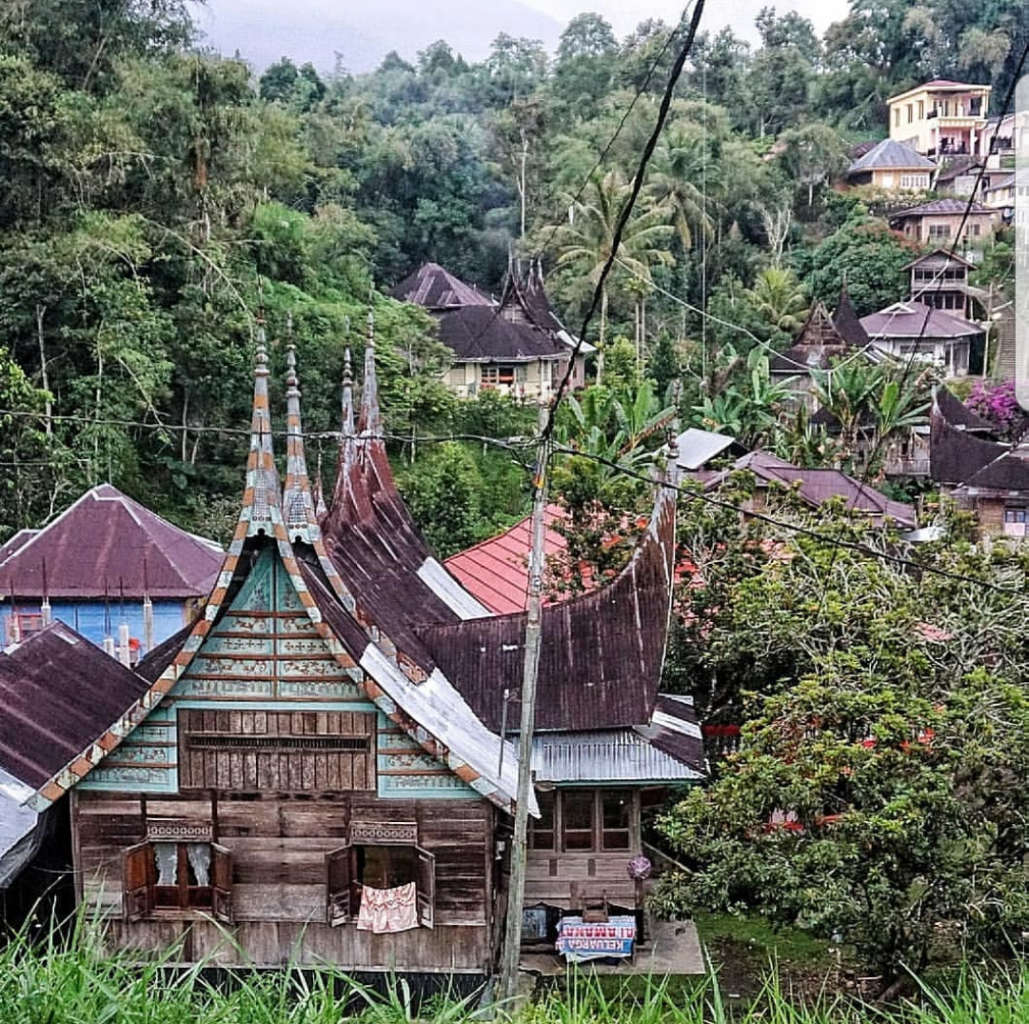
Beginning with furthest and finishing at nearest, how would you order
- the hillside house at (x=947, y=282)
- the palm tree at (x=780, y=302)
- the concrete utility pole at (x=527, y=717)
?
1. the hillside house at (x=947, y=282)
2. the palm tree at (x=780, y=302)
3. the concrete utility pole at (x=527, y=717)

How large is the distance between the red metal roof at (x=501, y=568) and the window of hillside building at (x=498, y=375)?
16.4m

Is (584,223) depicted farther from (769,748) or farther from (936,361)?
(769,748)

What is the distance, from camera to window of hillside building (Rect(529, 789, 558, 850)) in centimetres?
1322

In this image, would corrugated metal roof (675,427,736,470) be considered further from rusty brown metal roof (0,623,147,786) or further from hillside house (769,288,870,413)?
rusty brown metal roof (0,623,147,786)

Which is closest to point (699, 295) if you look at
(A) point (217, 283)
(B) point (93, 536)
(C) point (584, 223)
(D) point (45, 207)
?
(C) point (584, 223)

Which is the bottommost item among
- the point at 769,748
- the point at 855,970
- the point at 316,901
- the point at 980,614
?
the point at 855,970

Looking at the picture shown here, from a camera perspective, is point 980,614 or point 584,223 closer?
point 980,614

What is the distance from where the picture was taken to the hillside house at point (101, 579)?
20.8 meters

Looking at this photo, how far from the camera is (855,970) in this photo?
12.3 meters

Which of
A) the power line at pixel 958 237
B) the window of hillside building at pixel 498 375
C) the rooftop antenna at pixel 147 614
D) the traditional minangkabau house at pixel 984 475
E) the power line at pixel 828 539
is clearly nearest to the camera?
the power line at pixel 958 237

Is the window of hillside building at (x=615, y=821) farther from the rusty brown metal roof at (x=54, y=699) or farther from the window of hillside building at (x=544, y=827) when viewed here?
the rusty brown metal roof at (x=54, y=699)

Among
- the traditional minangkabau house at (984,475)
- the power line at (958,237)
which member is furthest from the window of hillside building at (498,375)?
the power line at (958,237)

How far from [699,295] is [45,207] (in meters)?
25.8

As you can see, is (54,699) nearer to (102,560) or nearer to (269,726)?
(269,726)
